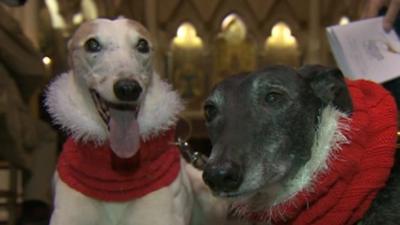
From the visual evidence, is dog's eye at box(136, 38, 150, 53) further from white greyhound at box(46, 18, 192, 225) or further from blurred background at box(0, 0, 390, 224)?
blurred background at box(0, 0, 390, 224)

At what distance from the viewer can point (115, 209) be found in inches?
48.2

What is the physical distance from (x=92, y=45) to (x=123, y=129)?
0.17m

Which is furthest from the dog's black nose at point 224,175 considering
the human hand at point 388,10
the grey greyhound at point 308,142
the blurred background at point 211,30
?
the blurred background at point 211,30

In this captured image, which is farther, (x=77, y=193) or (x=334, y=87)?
(x=77, y=193)

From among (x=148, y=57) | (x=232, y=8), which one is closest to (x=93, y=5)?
(x=232, y=8)

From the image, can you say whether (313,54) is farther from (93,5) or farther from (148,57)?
(148,57)

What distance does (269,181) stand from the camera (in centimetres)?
88

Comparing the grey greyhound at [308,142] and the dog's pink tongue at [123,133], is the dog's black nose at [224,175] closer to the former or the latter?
the grey greyhound at [308,142]

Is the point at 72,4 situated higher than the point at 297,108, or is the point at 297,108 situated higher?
the point at 297,108

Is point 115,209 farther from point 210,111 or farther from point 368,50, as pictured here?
point 368,50

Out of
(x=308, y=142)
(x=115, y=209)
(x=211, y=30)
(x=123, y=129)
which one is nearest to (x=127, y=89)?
(x=123, y=129)

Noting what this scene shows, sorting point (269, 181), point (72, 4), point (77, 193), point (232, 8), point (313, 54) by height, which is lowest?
point (313, 54)

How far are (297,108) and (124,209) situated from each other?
18.3 inches

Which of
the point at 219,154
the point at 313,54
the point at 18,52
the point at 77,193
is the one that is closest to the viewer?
the point at 219,154
